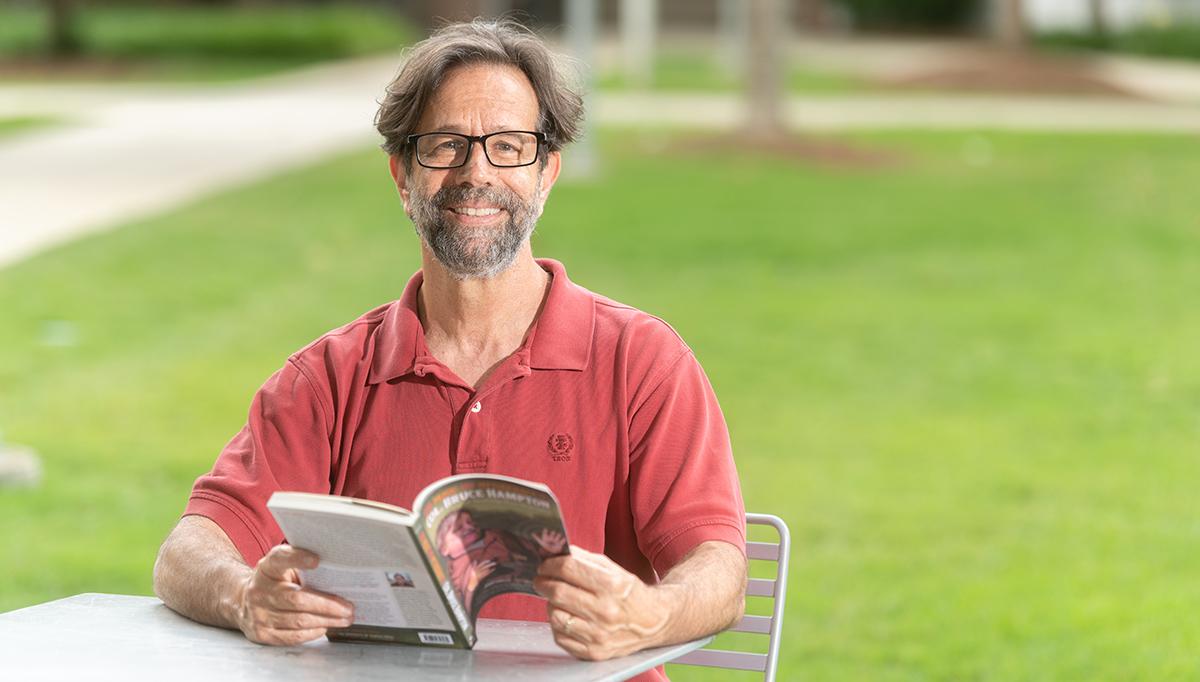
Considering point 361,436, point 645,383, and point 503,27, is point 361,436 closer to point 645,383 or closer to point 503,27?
point 645,383

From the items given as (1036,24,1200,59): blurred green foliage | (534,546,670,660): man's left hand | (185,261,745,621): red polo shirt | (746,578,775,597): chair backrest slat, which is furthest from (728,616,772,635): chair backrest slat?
(1036,24,1200,59): blurred green foliage

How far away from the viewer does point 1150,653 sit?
6.00m

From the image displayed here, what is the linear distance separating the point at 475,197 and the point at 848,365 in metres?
7.55

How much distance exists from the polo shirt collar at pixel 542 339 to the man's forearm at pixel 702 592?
1.37 ft

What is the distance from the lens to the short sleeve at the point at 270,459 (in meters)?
3.28

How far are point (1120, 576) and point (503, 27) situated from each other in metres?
4.17

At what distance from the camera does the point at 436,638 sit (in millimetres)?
2877

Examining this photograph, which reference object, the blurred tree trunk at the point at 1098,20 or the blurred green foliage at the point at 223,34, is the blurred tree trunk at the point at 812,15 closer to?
the blurred tree trunk at the point at 1098,20

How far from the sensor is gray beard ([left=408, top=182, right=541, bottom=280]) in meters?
3.26

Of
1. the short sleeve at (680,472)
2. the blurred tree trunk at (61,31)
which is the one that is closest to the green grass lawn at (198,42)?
the blurred tree trunk at (61,31)

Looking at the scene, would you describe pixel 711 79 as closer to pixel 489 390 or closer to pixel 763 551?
pixel 763 551

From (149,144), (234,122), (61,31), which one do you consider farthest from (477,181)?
(61,31)

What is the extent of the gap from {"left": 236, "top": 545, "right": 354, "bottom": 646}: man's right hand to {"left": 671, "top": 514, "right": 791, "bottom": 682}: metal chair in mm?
A: 747

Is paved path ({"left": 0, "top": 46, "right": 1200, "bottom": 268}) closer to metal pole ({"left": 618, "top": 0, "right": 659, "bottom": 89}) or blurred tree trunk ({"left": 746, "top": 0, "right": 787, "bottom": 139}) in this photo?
blurred tree trunk ({"left": 746, "top": 0, "right": 787, "bottom": 139})
